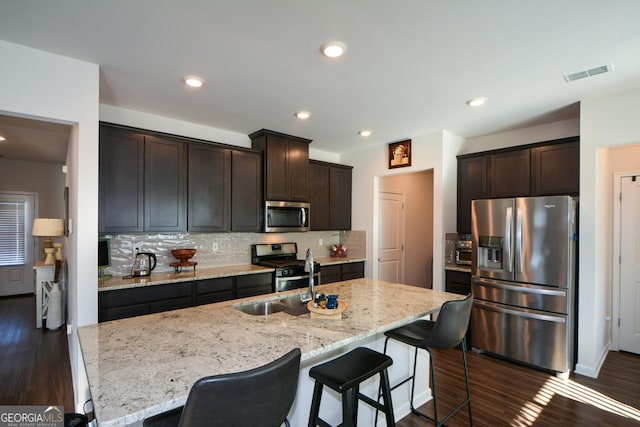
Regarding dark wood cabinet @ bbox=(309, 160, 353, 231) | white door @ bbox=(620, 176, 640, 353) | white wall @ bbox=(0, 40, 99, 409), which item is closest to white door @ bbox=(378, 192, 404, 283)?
dark wood cabinet @ bbox=(309, 160, 353, 231)

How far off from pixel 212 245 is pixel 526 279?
11.7ft

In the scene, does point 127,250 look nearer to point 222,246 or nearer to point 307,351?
point 222,246

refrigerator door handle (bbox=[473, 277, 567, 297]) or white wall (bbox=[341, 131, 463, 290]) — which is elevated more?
white wall (bbox=[341, 131, 463, 290])

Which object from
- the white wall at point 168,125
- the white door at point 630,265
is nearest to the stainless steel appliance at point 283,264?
the white wall at point 168,125

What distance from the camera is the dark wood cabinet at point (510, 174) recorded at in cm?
358

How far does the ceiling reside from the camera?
1.76 meters

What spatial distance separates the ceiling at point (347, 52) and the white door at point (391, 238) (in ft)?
7.04

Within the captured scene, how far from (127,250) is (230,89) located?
2.07 metres

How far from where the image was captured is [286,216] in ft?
14.1

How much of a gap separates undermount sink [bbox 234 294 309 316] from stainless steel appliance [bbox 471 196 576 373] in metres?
2.29

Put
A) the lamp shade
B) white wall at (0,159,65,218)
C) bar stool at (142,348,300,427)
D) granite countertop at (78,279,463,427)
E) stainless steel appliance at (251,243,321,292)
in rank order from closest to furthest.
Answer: bar stool at (142,348,300,427) < granite countertop at (78,279,463,427) < stainless steel appliance at (251,243,321,292) < the lamp shade < white wall at (0,159,65,218)

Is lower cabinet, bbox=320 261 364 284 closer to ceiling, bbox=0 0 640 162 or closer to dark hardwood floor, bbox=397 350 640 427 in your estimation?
dark hardwood floor, bbox=397 350 640 427

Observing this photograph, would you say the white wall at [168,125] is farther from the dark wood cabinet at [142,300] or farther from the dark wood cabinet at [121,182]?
the dark wood cabinet at [142,300]

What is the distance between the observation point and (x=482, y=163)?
12.8ft
